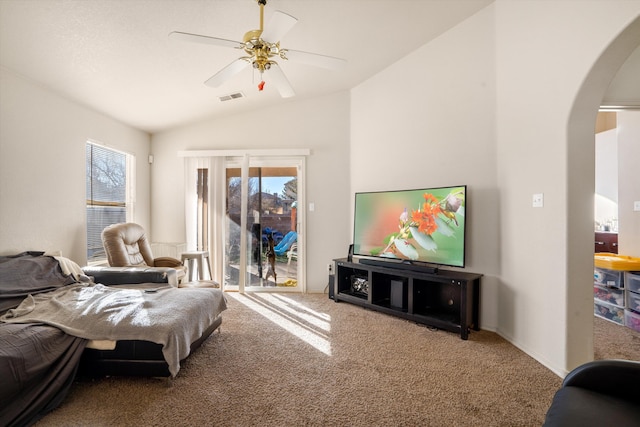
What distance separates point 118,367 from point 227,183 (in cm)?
296

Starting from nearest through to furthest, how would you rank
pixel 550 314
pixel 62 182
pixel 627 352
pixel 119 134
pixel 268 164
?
pixel 550 314 < pixel 627 352 < pixel 62 182 < pixel 119 134 < pixel 268 164

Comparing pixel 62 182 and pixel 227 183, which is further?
pixel 227 183

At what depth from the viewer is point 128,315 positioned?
2.10m

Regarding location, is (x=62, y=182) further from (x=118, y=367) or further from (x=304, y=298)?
(x=304, y=298)

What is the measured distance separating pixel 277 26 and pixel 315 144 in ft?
8.49

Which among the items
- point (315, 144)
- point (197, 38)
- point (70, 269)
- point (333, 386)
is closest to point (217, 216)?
point (315, 144)

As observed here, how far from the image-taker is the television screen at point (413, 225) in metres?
3.00

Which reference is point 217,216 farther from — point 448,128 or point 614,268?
point 614,268

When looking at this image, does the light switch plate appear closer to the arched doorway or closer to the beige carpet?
the arched doorway

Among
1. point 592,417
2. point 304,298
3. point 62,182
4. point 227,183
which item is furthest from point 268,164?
point 592,417

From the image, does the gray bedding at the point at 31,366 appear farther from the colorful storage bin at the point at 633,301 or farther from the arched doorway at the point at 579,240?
the colorful storage bin at the point at 633,301

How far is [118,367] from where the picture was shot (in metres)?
2.04

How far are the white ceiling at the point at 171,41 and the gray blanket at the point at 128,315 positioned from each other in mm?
1922

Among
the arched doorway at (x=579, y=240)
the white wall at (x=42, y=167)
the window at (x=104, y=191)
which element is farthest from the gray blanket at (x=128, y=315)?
the arched doorway at (x=579, y=240)
